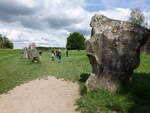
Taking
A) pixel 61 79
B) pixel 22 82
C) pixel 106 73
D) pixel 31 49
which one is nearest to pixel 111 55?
pixel 106 73

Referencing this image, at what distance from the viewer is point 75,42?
102 m

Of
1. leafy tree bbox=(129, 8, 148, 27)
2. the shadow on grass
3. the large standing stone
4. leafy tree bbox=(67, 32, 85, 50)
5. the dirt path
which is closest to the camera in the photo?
the shadow on grass

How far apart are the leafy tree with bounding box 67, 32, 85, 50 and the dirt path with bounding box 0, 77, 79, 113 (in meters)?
84.6

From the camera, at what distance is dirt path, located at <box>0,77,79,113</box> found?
11.3 metres

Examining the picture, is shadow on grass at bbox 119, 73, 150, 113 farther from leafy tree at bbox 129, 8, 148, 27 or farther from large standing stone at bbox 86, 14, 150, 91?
leafy tree at bbox 129, 8, 148, 27

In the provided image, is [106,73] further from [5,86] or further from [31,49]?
[31,49]

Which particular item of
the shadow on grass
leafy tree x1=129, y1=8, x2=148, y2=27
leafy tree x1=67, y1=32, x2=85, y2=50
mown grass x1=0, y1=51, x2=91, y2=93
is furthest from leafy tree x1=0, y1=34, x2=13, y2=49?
the shadow on grass

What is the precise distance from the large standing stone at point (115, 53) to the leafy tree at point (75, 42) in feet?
290

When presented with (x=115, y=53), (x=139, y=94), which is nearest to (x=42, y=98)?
(x=115, y=53)

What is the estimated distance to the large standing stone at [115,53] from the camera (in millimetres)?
12078

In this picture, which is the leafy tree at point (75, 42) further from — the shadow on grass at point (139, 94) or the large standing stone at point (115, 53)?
the large standing stone at point (115, 53)

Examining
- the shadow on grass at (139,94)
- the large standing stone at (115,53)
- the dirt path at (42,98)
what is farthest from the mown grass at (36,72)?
the shadow on grass at (139,94)

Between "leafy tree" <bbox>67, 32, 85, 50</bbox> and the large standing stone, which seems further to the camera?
"leafy tree" <bbox>67, 32, 85, 50</bbox>

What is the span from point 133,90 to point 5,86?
9486 millimetres
